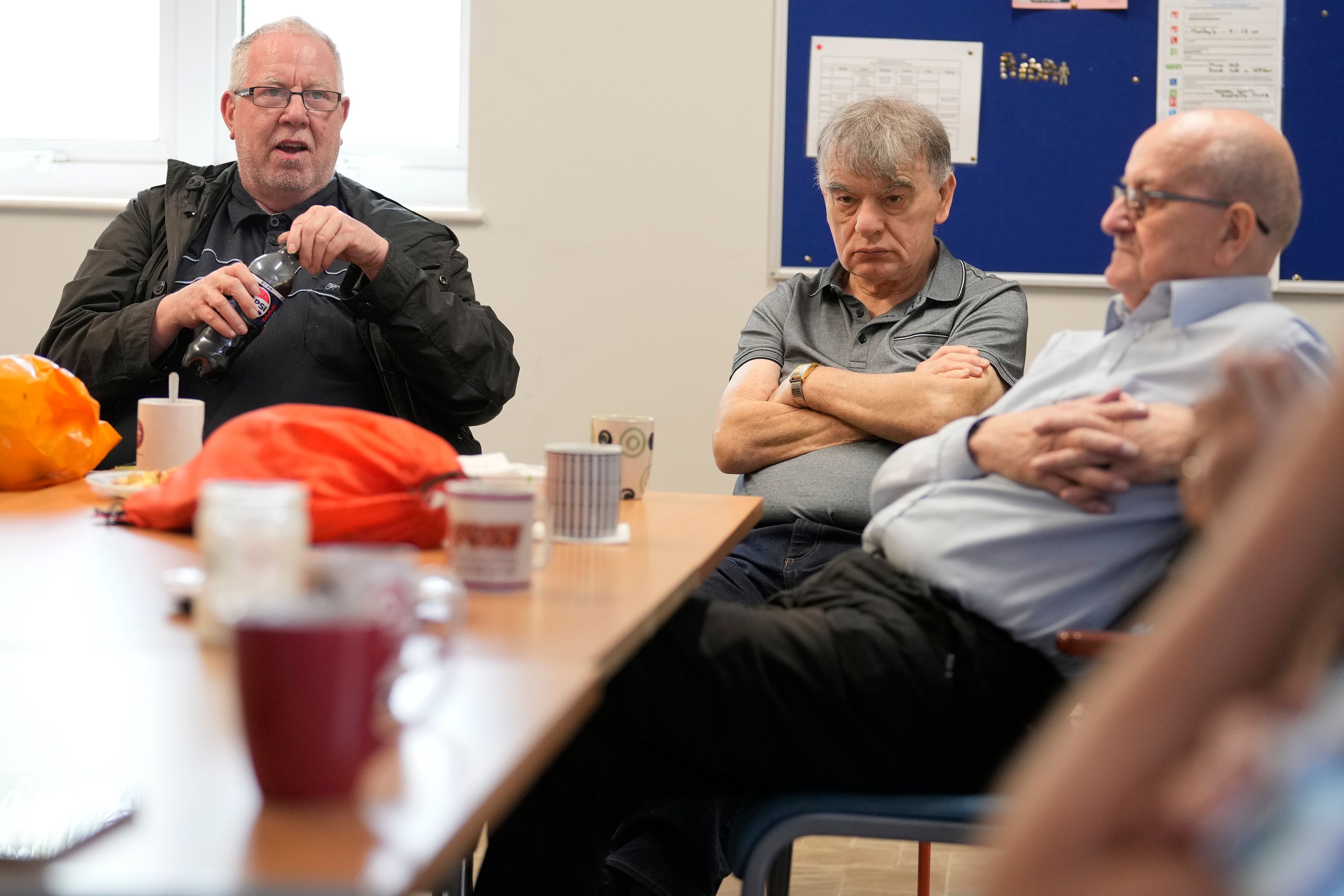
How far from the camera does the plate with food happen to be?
166 cm

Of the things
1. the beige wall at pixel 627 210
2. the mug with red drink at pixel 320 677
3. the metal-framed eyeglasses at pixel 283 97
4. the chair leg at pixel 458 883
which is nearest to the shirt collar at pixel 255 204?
the metal-framed eyeglasses at pixel 283 97

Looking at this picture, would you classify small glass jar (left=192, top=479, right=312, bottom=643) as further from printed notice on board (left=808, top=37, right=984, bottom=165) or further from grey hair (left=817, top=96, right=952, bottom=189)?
printed notice on board (left=808, top=37, right=984, bottom=165)

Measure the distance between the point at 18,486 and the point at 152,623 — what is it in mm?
927

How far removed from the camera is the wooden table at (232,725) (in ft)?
2.02

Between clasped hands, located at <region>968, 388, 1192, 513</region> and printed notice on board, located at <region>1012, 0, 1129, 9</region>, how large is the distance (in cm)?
188

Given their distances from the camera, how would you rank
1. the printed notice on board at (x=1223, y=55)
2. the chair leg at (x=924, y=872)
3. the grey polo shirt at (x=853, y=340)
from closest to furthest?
1. the chair leg at (x=924, y=872)
2. the grey polo shirt at (x=853, y=340)
3. the printed notice on board at (x=1223, y=55)

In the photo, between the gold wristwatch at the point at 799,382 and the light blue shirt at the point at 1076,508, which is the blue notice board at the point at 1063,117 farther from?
the light blue shirt at the point at 1076,508

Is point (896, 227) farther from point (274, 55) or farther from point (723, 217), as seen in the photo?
point (274, 55)

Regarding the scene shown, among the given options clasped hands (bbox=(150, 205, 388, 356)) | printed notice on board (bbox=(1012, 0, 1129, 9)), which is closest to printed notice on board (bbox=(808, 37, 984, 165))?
printed notice on board (bbox=(1012, 0, 1129, 9))

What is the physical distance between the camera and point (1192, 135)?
5.40 feet

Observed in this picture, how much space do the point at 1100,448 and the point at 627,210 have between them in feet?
6.64

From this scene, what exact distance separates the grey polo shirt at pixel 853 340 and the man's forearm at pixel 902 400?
64 millimetres

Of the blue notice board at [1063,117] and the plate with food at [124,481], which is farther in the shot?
the blue notice board at [1063,117]

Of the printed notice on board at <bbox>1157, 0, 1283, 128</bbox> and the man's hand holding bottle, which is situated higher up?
the printed notice on board at <bbox>1157, 0, 1283, 128</bbox>
